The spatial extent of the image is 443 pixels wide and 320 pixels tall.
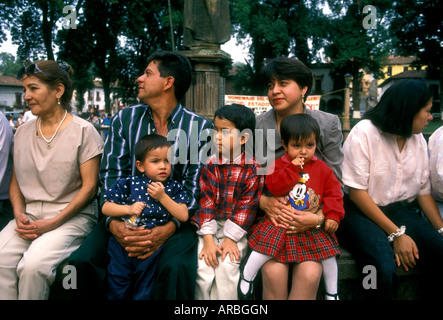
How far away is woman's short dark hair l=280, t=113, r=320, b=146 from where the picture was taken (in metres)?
2.25

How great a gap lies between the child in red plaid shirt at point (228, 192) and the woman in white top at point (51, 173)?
91cm

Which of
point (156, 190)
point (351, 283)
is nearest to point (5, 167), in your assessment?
point (156, 190)

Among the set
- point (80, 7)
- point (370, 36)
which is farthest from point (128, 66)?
point (370, 36)

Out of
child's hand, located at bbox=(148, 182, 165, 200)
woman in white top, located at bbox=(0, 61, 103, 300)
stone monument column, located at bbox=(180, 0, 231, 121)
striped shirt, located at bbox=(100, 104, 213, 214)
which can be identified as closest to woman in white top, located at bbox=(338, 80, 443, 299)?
striped shirt, located at bbox=(100, 104, 213, 214)

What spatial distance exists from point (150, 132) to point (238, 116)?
765 mm

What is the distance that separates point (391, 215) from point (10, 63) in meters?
110

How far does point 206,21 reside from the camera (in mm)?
5531

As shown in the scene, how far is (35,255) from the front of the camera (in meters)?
2.22

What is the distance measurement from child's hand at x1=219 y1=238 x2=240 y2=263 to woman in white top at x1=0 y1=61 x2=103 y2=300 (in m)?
1.09

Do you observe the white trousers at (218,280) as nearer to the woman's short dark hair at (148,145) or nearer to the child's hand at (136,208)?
the child's hand at (136,208)

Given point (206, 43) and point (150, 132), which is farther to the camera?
point (206, 43)

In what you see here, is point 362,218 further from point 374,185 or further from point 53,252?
point 53,252

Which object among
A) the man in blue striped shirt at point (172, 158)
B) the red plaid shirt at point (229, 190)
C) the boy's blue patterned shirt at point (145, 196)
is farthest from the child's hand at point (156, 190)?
the red plaid shirt at point (229, 190)

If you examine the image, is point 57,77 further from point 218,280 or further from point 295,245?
point 295,245
